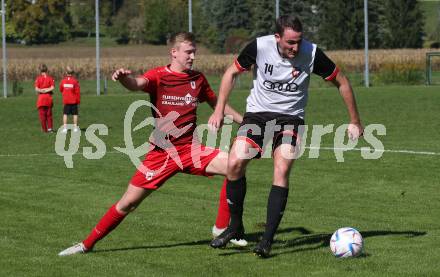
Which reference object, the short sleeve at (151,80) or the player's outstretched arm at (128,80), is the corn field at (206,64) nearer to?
the short sleeve at (151,80)

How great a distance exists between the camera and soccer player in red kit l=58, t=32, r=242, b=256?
9867mm

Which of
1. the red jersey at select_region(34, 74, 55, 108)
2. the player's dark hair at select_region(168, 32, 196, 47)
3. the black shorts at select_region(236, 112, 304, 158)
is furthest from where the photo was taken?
the red jersey at select_region(34, 74, 55, 108)

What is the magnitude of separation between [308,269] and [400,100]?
1212 inches

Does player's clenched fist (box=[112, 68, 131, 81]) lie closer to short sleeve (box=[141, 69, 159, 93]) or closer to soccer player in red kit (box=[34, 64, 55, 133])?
short sleeve (box=[141, 69, 159, 93])

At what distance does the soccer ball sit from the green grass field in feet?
0.29

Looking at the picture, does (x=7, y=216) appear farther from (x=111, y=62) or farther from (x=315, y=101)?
(x=111, y=62)

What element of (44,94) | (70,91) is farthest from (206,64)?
(44,94)

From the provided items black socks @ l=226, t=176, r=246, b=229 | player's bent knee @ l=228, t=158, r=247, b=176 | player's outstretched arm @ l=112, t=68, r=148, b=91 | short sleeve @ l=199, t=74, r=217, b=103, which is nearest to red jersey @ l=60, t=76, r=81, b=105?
short sleeve @ l=199, t=74, r=217, b=103

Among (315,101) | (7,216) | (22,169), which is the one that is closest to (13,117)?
(315,101)

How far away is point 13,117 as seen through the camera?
35.1 metres

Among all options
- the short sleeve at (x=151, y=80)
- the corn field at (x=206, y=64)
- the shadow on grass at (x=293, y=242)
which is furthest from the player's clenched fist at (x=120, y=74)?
the corn field at (x=206, y=64)

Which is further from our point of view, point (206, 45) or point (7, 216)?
point (206, 45)

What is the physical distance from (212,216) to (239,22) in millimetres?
73653

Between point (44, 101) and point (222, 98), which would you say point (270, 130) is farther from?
point (44, 101)
